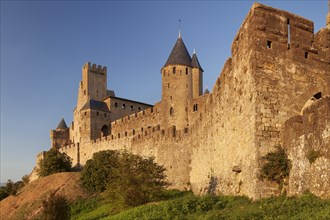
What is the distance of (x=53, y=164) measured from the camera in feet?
191

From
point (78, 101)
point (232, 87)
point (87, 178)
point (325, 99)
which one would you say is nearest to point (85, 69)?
point (78, 101)

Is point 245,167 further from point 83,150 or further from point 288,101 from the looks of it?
point 83,150

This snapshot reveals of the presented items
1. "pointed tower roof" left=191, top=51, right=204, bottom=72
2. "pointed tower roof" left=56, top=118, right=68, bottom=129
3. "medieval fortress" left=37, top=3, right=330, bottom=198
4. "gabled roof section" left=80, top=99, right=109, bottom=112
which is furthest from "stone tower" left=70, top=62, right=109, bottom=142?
"medieval fortress" left=37, top=3, right=330, bottom=198

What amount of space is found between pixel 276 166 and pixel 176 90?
33246 millimetres

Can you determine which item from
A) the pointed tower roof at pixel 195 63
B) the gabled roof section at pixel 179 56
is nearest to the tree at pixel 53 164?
the gabled roof section at pixel 179 56

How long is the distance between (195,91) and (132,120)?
11.9 meters

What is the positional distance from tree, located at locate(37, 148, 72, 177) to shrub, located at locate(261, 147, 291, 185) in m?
44.8

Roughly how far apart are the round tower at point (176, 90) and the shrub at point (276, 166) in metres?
31.3

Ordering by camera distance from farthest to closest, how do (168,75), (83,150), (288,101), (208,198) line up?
(83,150) → (168,75) → (208,198) → (288,101)

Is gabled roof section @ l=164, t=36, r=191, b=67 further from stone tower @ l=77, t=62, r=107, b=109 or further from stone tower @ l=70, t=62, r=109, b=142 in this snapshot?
stone tower @ l=77, t=62, r=107, b=109

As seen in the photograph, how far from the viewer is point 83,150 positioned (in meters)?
63.2

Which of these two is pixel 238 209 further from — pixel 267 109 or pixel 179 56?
pixel 179 56

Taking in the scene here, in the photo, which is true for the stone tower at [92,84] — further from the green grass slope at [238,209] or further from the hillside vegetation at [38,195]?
the green grass slope at [238,209]

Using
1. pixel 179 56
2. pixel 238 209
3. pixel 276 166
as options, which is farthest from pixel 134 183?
→ pixel 179 56
